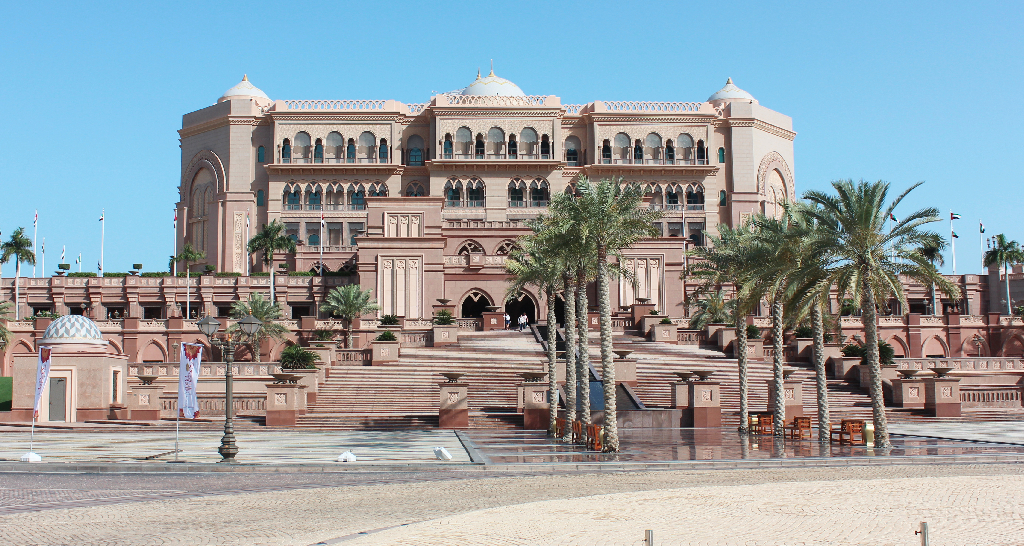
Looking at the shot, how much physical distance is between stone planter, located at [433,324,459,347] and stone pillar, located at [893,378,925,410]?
21215mm

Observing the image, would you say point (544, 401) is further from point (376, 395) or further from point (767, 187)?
point (767, 187)

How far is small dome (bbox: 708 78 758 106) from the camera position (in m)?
86.4

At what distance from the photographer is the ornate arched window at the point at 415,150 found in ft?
265

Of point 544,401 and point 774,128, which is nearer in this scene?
point 544,401

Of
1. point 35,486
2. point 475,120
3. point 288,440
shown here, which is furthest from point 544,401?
point 475,120

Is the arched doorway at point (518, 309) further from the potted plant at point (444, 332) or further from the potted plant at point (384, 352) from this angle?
the potted plant at point (384, 352)

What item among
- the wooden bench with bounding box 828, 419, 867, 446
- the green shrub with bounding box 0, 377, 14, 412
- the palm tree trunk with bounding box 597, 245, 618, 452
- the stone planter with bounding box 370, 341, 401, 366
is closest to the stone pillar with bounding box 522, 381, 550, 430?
the palm tree trunk with bounding box 597, 245, 618, 452

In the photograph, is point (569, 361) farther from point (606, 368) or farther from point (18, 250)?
point (18, 250)

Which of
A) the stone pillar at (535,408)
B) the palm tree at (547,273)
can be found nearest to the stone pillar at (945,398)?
the palm tree at (547,273)

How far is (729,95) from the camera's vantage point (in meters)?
86.6

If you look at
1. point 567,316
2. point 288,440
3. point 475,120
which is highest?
point 475,120

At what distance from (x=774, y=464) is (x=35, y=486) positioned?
48.2 feet

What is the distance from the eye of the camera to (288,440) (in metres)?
28.5

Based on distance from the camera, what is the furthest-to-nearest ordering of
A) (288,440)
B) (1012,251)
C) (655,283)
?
1. (1012,251)
2. (655,283)
3. (288,440)
